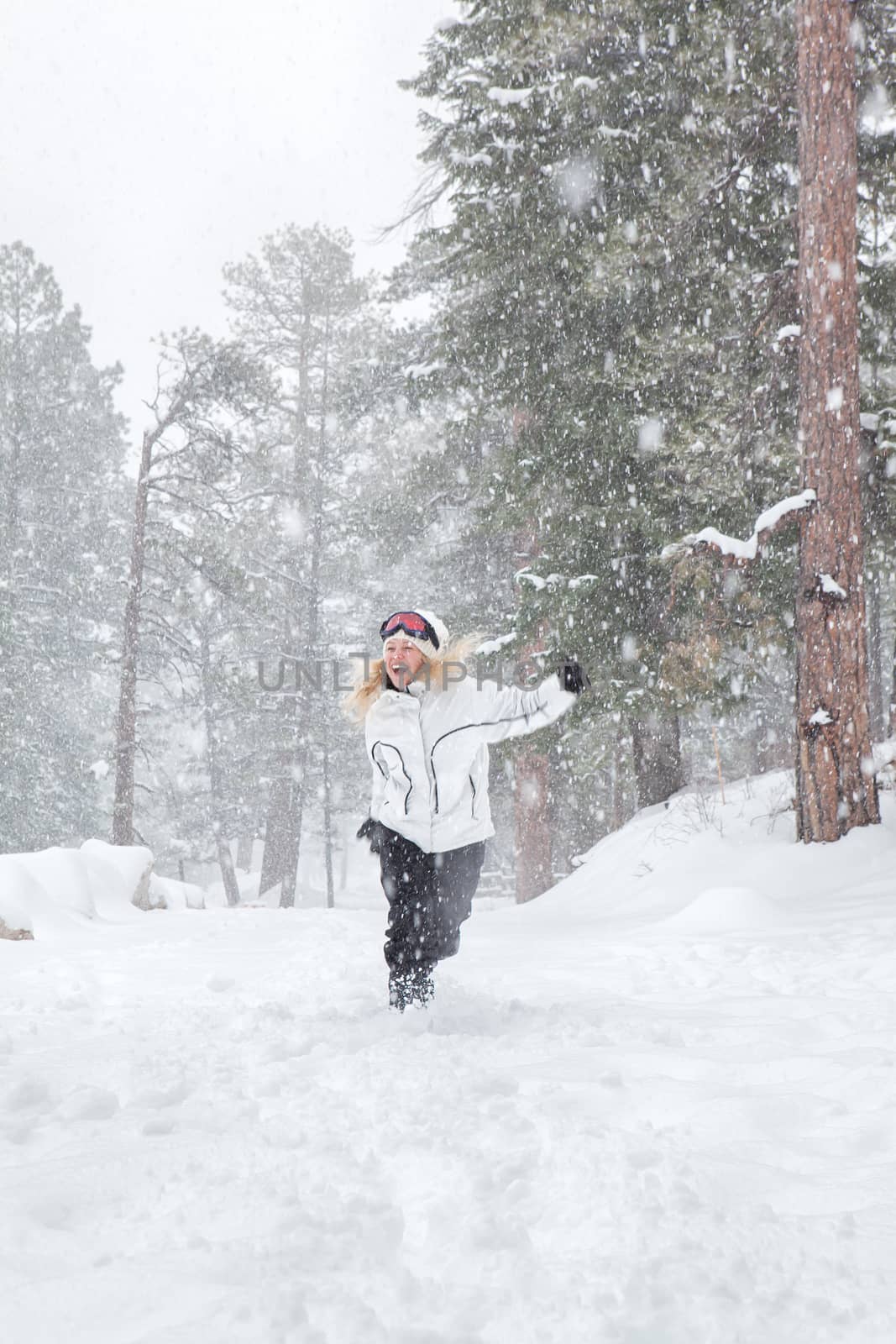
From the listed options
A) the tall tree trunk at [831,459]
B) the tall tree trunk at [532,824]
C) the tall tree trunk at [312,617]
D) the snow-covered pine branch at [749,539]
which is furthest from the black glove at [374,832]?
the tall tree trunk at [312,617]

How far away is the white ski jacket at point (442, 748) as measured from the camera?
162 inches

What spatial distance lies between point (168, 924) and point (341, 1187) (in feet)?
22.5

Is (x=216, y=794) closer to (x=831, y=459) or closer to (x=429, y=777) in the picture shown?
(x=831, y=459)

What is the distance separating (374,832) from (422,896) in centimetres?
40

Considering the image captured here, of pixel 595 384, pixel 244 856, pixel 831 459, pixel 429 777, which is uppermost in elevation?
pixel 595 384

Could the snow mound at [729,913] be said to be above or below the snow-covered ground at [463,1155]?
below

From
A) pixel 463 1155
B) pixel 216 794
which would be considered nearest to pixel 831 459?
pixel 463 1155

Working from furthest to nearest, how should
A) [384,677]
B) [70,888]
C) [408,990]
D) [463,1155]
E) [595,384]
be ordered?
[595,384] → [70,888] → [384,677] → [408,990] → [463,1155]

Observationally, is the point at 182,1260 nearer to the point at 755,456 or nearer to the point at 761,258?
the point at 755,456

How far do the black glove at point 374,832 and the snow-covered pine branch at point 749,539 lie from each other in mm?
4437

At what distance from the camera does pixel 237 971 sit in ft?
17.7

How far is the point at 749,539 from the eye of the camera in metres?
7.24

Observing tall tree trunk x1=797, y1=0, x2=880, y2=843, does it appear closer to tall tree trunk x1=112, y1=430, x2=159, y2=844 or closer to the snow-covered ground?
the snow-covered ground

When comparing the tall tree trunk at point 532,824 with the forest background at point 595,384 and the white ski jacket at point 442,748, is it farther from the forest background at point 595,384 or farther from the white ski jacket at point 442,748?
the white ski jacket at point 442,748
